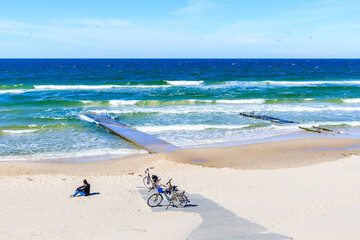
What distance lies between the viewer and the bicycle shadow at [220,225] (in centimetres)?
1043

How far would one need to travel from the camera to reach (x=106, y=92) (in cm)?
4994

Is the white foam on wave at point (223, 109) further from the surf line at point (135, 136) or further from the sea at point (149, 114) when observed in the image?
the surf line at point (135, 136)

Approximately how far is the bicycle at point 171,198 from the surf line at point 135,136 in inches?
324

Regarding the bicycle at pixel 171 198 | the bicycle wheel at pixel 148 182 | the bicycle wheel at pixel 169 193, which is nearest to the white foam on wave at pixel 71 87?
the bicycle wheel at pixel 148 182

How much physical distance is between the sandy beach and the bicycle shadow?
248 millimetres

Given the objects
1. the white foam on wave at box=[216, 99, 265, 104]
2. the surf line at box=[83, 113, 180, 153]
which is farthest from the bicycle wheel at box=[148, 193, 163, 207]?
the white foam on wave at box=[216, 99, 265, 104]

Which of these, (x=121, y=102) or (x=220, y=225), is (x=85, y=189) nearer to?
(x=220, y=225)

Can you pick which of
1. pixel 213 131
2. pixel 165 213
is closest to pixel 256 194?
pixel 165 213

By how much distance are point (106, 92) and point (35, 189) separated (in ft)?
118

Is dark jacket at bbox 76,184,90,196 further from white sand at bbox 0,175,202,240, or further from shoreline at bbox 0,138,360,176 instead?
shoreline at bbox 0,138,360,176

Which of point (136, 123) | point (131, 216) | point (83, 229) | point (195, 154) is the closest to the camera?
point (83, 229)

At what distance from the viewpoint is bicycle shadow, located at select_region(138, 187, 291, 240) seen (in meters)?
10.4

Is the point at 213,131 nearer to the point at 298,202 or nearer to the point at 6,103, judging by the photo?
the point at 298,202

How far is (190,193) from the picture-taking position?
47.4ft
